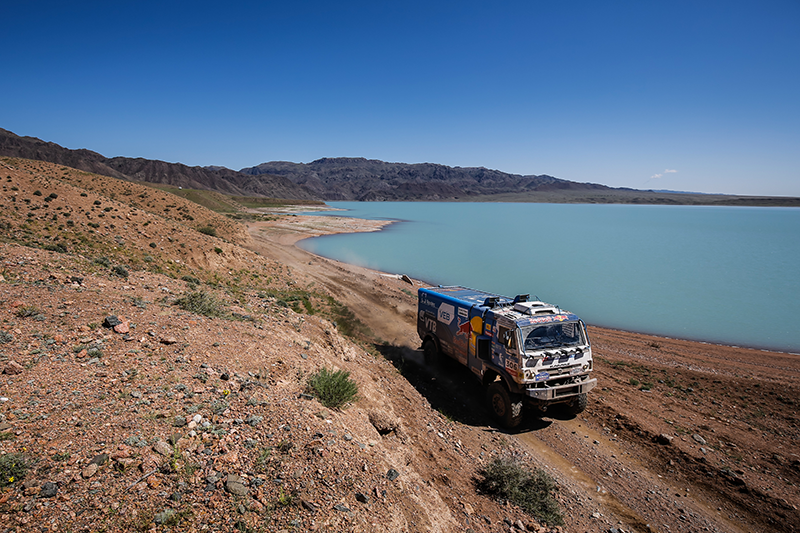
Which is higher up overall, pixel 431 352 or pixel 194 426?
pixel 194 426

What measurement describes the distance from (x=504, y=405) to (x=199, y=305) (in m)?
8.53

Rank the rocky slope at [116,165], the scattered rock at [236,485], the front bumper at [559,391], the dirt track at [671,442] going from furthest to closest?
the rocky slope at [116,165] < the front bumper at [559,391] < the dirt track at [671,442] < the scattered rock at [236,485]

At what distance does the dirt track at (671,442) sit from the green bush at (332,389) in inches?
144

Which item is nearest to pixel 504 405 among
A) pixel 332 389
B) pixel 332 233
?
pixel 332 389

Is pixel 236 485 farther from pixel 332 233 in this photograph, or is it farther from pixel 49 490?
pixel 332 233

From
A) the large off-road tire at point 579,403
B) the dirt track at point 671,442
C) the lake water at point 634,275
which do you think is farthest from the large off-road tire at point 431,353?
the lake water at point 634,275

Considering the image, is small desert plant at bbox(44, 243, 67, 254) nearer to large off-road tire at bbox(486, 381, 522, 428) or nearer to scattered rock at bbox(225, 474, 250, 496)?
scattered rock at bbox(225, 474, 250, 496)

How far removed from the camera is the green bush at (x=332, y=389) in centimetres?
754

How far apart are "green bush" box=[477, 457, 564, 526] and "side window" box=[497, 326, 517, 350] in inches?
110

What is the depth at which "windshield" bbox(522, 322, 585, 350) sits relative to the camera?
933 cm

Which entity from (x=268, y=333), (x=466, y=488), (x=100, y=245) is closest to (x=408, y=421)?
(x=466, y=488)

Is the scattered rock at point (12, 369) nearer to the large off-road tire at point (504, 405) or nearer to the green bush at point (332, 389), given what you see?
the green bush at point (332, 389)

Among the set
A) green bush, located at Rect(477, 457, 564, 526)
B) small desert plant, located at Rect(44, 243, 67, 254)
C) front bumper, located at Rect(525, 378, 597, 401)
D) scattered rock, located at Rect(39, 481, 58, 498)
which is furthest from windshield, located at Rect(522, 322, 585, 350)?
small desert plant, located at Rect(44, 243, 67, 254)

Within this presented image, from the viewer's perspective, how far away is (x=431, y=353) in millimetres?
13555
